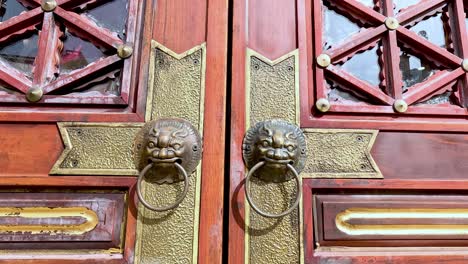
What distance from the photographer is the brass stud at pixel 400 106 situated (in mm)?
738

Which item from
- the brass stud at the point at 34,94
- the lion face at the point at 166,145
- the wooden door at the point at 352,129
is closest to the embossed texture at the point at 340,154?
the wooden door at the point at 352,129

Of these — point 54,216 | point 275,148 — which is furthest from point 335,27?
point 54,216

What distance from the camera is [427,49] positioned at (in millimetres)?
788

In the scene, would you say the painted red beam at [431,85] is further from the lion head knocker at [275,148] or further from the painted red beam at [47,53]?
the painted red beam at [47,53]

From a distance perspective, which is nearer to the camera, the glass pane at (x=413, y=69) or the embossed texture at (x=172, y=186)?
the embossed texture at (x=172, y=186)

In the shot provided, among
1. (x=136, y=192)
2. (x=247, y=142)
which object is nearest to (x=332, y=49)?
(x=247, y=142)

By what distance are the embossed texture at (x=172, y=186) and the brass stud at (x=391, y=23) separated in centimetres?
35

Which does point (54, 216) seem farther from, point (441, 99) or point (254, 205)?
point (441, 99)

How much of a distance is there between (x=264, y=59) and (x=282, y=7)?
0.11 metres

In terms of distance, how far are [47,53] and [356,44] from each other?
1.84ft

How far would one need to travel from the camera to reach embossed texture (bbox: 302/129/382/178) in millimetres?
695

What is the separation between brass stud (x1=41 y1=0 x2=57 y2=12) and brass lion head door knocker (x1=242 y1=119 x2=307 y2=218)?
1.40 feet

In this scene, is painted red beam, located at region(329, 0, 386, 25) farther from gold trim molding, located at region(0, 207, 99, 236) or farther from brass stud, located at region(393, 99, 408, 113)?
gold trim molding, located at region(0, 207, 99, 236)

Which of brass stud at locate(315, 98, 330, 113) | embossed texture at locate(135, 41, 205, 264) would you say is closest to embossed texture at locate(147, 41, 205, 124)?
embossed texture at locate(135, 41, 205, 264)
